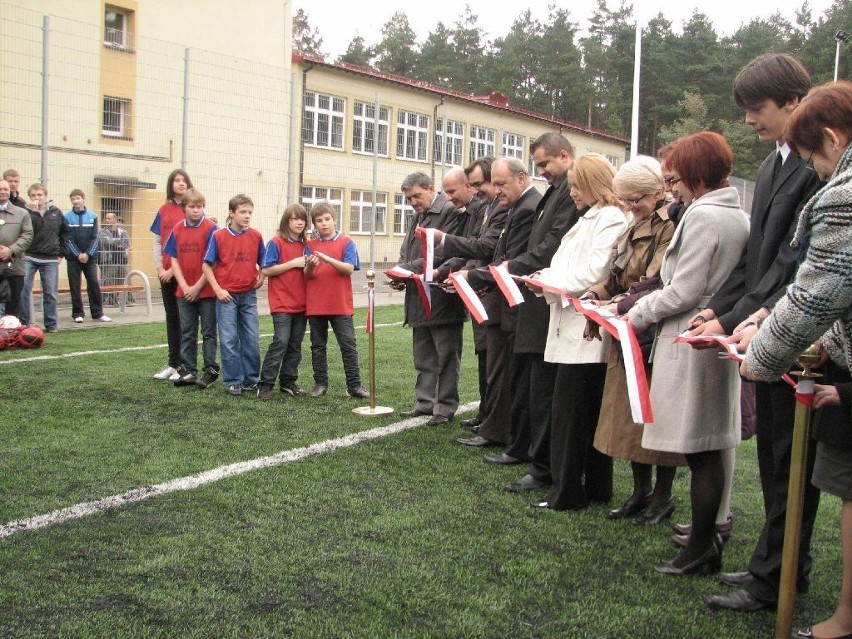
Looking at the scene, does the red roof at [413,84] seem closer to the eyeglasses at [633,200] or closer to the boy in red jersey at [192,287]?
the boy in red jersey at [192,287]

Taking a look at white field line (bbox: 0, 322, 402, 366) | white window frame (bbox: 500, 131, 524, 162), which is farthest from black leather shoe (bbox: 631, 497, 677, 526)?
white window frame (bbox: 500, 131, 524, 162)

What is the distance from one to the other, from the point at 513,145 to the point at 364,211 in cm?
1611

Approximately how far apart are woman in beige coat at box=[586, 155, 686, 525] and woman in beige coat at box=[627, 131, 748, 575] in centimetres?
37

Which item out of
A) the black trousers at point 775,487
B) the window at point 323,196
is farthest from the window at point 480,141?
the black trousers at point 775,487

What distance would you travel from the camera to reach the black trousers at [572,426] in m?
4.89

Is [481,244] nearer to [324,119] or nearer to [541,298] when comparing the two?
[541,298]

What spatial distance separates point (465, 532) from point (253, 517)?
3.50ft

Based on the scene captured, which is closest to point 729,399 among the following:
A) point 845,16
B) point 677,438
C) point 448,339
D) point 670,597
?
point 677,438

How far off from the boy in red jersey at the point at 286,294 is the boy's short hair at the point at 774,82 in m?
5.17

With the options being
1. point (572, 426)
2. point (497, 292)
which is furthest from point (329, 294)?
point (572, 426)

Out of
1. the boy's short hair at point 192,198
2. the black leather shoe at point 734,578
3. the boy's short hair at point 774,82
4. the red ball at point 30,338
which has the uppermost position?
the boy's short hair at point 774,82

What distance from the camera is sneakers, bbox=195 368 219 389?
27.8 feet

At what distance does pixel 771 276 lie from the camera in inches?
134

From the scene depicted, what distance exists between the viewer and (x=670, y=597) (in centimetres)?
372
